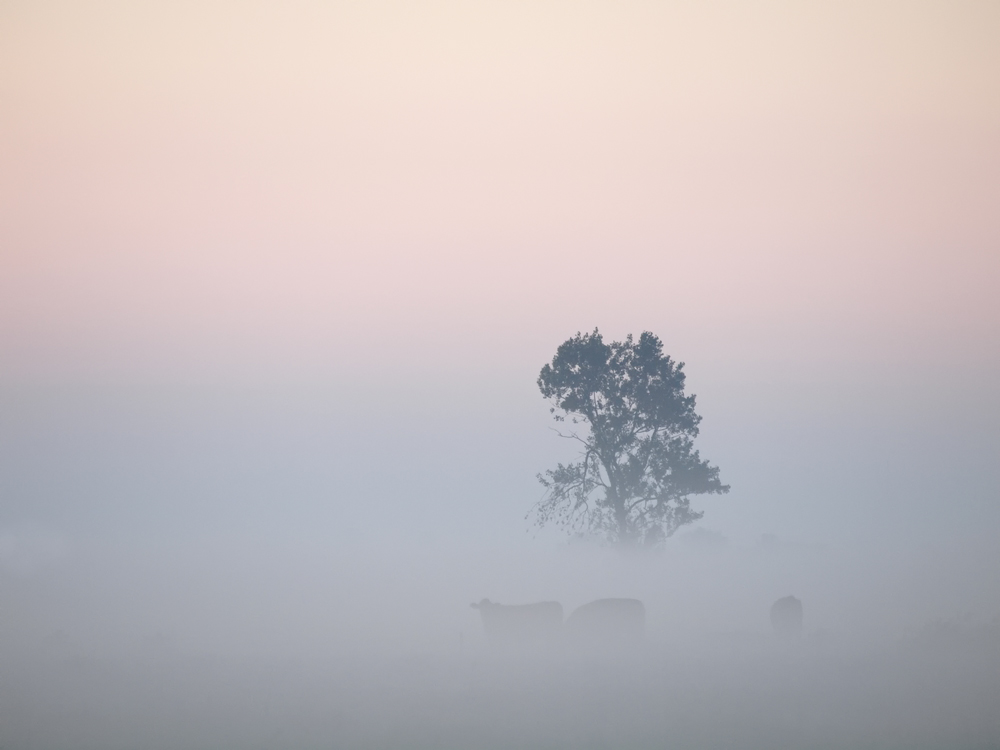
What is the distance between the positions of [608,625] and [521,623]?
9.73 ft

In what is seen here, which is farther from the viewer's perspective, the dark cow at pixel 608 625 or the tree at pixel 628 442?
the tree at pixel 628 442

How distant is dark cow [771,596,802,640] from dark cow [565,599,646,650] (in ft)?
14.5

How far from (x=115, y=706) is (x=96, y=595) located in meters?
21.5

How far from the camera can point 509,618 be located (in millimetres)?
28516

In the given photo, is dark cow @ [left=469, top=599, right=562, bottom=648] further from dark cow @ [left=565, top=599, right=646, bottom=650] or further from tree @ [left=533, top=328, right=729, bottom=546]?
tree @ [left=533, top=328, right=729, bottom=546]

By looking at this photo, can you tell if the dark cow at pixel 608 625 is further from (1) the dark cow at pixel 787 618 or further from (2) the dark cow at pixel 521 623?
(1) the dark cow at pixel 787 618

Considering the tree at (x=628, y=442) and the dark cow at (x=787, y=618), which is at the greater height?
the tree at (x=628, y=442)

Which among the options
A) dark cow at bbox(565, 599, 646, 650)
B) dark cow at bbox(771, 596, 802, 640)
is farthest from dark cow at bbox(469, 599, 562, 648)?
dark cow at bbox(771, 596, 802, 640)

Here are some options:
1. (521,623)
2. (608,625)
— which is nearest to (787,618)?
(608,625)

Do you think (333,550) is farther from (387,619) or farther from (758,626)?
(758,626)

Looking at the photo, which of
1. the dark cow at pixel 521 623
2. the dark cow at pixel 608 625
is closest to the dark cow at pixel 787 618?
the dark cow at pixel 608 625

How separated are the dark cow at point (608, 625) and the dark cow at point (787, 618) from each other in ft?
14.5

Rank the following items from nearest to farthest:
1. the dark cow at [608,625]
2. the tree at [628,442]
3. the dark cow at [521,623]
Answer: the dark cow at [608,625]
the dark cow at [521,623]
the tree at [628,442]

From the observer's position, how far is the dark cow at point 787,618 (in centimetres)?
2762
